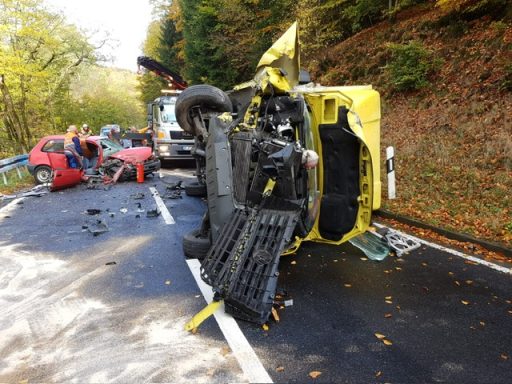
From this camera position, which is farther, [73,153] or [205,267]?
[73,153]

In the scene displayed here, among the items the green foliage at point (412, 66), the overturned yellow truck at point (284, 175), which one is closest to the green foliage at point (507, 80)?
the green foliage at point (412, 66)

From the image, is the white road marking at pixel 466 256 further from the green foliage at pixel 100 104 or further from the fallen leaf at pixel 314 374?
the green foliage at pixel 100 104

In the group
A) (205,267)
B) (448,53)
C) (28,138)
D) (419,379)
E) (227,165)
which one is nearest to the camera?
(419,379)

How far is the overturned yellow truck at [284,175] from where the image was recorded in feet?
12.2

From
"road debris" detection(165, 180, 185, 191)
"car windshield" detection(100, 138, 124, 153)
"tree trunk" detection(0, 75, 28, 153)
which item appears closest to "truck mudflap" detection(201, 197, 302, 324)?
"road debris" detection(165, 180, 185, 191)

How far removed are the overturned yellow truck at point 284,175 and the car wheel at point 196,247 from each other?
1 cm

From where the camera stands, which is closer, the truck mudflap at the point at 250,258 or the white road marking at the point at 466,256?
the truck mudflap at the point at 250,258

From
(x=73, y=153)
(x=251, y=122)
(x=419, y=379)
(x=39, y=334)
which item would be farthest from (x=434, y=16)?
(x=39, y=334)

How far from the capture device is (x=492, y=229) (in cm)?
554

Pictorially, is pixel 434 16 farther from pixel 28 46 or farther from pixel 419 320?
pixel 28 46

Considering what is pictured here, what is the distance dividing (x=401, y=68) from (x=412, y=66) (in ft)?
1.11

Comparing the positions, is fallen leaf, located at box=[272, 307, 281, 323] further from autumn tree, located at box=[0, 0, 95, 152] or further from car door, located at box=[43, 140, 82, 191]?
autumn tree, located at box=[0, 0, 95, 152]

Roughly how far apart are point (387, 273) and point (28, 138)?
24333 millimetres

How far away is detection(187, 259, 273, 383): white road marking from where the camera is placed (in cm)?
266
